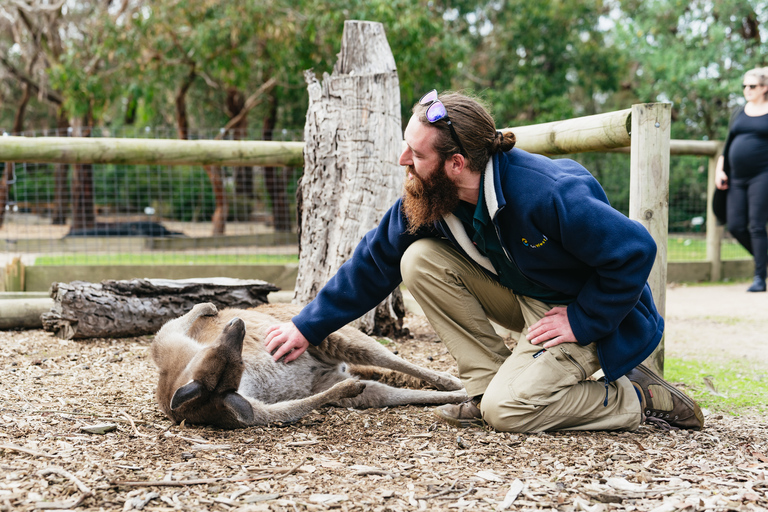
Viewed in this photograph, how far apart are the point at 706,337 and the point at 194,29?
10.3 m

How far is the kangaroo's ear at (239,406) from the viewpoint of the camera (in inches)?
114

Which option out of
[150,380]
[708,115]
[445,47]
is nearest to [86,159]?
[150,380]

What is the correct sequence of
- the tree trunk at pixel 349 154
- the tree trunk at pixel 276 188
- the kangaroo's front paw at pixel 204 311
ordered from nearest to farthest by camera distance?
the kangaroo's front paw at pixel 204 311 < the tree trunk at pixel 349 154 < the tree trunk at pixel 276 188

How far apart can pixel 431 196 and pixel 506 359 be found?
0.85 meters

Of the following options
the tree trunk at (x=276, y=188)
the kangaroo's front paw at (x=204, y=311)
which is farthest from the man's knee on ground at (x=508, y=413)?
the tree trunk at (x=276, y=188)

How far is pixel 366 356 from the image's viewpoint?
367cm

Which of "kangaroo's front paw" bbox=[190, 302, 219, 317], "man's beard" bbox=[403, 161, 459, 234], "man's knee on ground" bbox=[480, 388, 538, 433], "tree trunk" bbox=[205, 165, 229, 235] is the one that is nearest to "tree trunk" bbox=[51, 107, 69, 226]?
"tree trunk" bbox=[205, 165, 229, 235]

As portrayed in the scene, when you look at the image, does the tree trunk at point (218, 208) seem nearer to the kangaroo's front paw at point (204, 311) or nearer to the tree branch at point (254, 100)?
the tree branch at point (254, 100)

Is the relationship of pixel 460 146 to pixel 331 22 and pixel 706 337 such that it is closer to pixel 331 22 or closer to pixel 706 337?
pixel 706 337

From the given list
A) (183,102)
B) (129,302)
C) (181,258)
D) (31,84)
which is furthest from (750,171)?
(31,84)

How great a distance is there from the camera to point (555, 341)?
114 inches

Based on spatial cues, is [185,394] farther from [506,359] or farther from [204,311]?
[506,359]

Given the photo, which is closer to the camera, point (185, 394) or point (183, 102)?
point (185, 394)

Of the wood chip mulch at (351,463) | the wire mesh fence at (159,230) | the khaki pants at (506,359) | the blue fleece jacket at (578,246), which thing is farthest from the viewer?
the wire mesh fence at (159,230)
